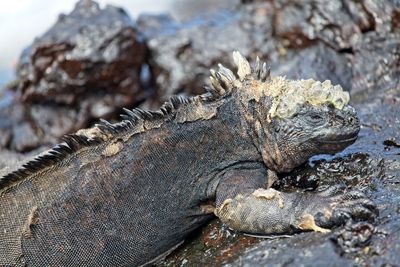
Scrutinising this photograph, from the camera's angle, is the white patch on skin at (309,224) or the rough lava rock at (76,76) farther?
the rough lava rock at (76,76)

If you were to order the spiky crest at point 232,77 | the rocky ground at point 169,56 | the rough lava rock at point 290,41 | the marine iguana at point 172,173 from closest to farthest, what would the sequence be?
the marine iguana at point 172,173 → the spiky crest at point 232,77 → the rough lava rock at point 290,41 → the rocky ground at point 169,56

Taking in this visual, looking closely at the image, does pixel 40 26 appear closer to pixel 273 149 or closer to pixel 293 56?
pixel 293 56

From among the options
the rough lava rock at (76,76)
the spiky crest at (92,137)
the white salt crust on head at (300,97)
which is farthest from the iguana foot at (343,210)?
the rough lava rock at (76,76)

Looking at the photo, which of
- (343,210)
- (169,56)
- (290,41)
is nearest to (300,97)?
(343,210)

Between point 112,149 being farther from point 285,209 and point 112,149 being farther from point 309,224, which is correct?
point 309,224

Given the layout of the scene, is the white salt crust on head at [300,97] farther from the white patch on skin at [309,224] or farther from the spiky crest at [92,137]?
the white patch on skin at [309,224]

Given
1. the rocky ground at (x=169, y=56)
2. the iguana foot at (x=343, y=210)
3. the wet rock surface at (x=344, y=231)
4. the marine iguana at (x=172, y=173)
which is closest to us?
the wet rock surface at (x=344, y=231)

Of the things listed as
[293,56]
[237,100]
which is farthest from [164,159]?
[293,56]
